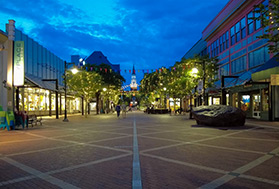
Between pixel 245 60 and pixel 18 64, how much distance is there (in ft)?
72.6

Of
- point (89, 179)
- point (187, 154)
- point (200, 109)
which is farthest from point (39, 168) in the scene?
point (200, 109)

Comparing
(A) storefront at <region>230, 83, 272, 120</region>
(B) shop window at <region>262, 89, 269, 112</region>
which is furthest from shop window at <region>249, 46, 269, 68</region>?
(B) shop window at <region>262, 89, 269, 112</region>

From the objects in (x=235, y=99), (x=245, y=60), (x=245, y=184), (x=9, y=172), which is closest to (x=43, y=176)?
(x=9, y=172)

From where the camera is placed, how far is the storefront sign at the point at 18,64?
65.2 ft

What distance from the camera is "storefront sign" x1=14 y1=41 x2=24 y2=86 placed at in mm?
19859

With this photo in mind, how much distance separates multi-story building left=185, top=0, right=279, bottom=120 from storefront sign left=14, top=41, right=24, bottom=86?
1765 centimetres

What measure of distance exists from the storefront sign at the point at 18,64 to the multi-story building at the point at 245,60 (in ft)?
57.9

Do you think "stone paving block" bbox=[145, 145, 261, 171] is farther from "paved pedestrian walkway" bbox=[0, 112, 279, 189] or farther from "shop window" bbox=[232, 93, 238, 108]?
"shop window" bbox=[232, 93, 238, 108]

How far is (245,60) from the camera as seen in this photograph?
28.3 meters

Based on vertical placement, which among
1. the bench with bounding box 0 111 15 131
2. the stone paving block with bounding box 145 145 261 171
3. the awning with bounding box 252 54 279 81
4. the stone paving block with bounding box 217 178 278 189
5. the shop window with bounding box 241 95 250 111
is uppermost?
the awning with bounding box 252 54 279 81

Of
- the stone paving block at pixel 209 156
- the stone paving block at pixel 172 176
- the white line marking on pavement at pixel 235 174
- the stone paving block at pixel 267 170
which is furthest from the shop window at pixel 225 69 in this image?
the stone paving block at pixel 172 176

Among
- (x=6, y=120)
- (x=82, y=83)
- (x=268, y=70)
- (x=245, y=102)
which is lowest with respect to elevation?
(x=6, y=120)

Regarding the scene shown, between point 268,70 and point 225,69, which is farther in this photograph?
point 225,69

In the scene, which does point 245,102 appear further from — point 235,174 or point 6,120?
point 235,174
